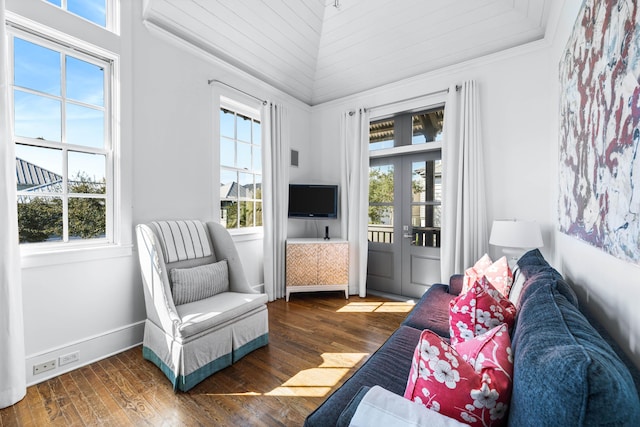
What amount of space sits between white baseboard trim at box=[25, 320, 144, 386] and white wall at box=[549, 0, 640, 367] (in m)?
3.22

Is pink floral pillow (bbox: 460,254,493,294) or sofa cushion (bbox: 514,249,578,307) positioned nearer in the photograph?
sofa cushion (bbox: 514,249,578,307)

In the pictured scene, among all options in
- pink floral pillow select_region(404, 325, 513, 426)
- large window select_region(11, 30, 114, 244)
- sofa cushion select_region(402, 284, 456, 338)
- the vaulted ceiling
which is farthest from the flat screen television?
pink floral pillow select_region(404, 325, 513, 426)

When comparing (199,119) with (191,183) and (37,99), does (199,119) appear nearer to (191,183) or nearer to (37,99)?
(191,183)

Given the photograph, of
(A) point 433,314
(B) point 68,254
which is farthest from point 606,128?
(B) point 68,254

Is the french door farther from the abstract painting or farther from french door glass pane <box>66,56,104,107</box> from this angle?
french door glass pane <box>66,56,104,107</box>

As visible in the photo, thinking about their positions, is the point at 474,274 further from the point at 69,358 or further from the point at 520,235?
the point at 69,358

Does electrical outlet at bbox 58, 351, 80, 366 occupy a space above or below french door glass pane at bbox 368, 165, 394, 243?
below

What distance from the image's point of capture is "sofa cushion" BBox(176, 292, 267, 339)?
6.45ft

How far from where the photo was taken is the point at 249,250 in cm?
371

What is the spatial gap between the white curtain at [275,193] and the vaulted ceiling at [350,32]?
22.7 inches

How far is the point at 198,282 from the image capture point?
2.43 metres

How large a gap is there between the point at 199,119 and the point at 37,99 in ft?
4.17

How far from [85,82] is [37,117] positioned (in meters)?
0.46

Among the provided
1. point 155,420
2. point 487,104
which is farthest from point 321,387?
point 487,104
